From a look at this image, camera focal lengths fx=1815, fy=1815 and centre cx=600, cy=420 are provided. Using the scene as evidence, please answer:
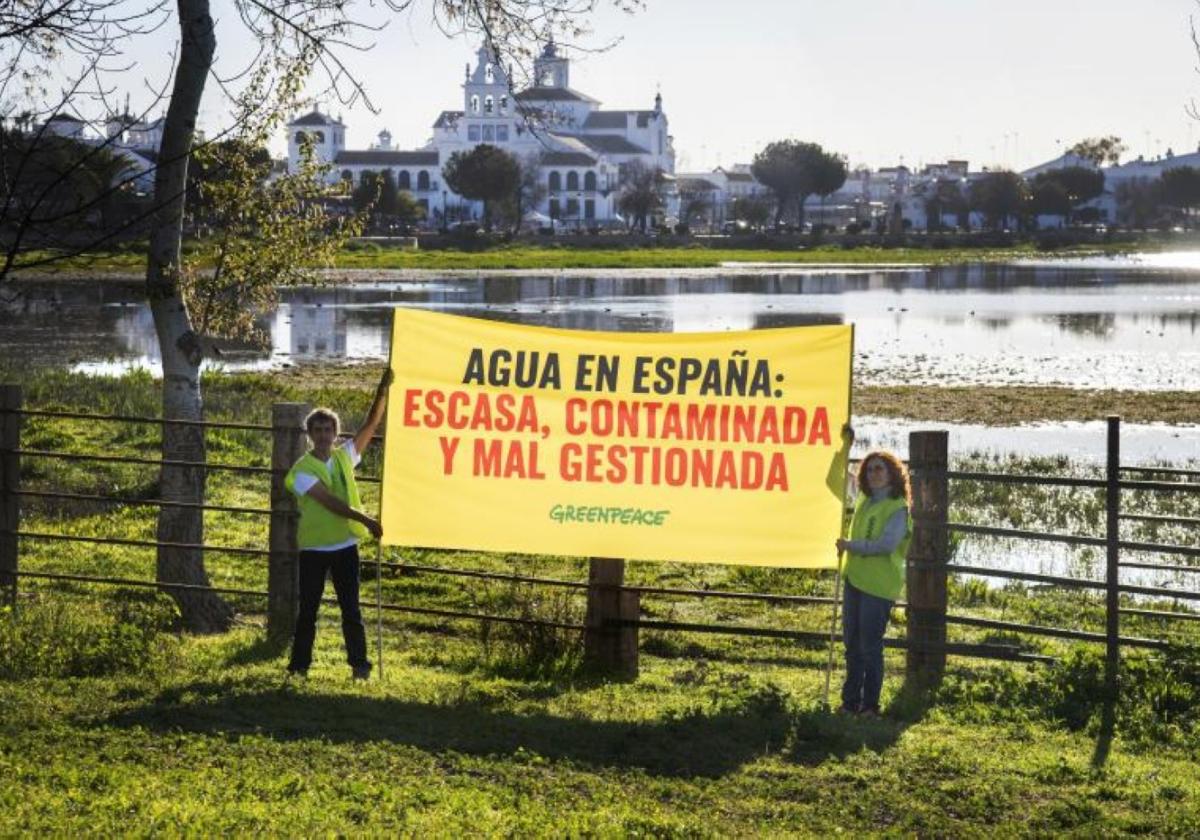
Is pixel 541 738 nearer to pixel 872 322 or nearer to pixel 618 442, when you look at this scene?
pixel 618 442

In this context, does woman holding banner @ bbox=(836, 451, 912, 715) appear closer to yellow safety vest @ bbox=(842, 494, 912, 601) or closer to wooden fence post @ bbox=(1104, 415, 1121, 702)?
yellow safety vest @ bbox=(842, 494, 912, 601)

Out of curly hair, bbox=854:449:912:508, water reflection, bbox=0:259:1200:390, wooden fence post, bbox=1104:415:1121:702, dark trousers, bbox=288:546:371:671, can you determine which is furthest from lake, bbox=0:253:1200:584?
wooden fence post, bbox=1104:415:1121:702

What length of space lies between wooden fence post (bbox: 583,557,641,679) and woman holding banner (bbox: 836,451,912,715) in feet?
4.90

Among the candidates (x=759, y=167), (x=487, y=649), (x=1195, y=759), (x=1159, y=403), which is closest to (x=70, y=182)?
(x=487, y=649)

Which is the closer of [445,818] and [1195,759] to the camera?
[445,818]

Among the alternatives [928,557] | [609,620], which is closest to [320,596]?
[609,620]

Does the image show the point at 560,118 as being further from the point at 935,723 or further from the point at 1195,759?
the point at 1195,759

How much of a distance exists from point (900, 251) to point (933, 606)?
141239 millimetres

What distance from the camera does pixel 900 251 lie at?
150m

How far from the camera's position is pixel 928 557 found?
11266mm

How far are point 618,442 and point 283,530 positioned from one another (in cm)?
264

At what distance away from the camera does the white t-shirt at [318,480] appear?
10703 millimetres

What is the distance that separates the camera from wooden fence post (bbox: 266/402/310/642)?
1220 cm

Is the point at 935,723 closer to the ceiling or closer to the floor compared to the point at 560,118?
closer to the floor
